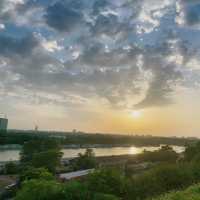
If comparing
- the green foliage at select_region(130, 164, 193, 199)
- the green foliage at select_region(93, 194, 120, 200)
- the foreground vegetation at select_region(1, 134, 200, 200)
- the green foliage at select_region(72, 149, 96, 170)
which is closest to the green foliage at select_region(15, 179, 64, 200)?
the foreground vegetation at select_region(1, 134, 200, 200)

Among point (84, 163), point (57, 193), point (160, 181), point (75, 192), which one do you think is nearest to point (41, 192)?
point (57, 193)

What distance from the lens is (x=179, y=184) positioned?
23969 millimetres

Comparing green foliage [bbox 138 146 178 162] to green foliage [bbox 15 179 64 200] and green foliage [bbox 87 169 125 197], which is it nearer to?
green foliage [bbox 87 169 125 197]

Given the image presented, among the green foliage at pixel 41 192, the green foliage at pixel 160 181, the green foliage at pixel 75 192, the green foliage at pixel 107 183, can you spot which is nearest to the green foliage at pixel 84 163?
the green foliage at pixel 160 181

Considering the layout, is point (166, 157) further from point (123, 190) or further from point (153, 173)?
point (123, 190)

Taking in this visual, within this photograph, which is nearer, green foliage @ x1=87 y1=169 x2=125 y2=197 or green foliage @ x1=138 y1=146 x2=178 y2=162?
green foliage @ x1=87 y1=169 x2=125 y2=197

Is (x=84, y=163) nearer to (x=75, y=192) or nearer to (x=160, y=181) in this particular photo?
(x=160, y=181)

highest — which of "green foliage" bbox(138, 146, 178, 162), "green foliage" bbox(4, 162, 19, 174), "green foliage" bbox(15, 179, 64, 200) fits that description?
"green foliage" bbox(138, 146, 178, 162)

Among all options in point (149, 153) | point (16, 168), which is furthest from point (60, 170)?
point (149, 153)

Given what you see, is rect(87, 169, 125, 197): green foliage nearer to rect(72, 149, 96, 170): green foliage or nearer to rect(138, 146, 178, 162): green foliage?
rect(72, 149, 96, 170): green foliage

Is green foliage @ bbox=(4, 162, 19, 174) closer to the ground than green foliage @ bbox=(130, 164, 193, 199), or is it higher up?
closer to the ground

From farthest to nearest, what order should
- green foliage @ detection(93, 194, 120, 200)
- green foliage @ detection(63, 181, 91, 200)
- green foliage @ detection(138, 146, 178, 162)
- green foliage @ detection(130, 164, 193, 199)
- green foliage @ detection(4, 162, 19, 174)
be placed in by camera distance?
green foliage @ detection(138, 146, 178, 162)
green foliage @ detection(4, 162, 19, 174)
green foliage @ detection(130, 164, 193, 199)
green foliage @ detection(63, 181, 91, 200)
green foliage @ detection(93, 194, 120, 200)

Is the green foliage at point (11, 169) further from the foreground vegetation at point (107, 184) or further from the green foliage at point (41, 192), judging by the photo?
the green foliage at point (41, 192)

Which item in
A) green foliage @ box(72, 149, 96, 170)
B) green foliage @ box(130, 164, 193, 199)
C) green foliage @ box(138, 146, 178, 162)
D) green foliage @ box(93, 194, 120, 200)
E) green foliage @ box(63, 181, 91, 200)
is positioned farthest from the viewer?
green foliage @ box(138, 146, 178, 162)
